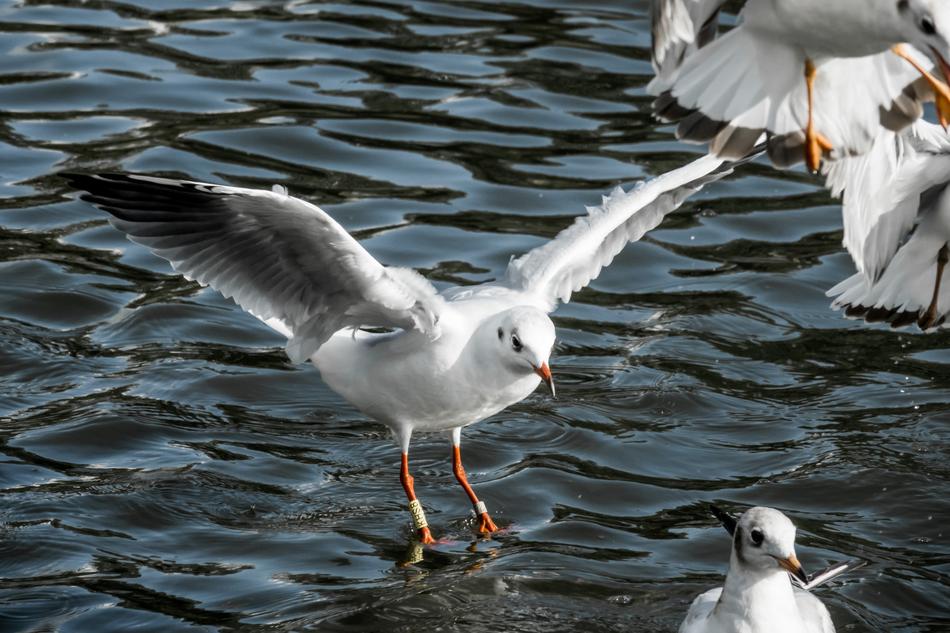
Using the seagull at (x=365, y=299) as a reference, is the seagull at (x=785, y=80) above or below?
above

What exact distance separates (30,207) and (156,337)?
200 cm

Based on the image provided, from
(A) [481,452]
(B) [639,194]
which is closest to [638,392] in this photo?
(A) [481,452]

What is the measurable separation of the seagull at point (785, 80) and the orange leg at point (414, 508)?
6.47ft

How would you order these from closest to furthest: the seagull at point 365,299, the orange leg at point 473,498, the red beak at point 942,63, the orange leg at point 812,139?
1. the red beak at point 942,63
2. the orange leg at point 812,139
3. the seagull at point 365,299
4. the orange leg at point 473,498

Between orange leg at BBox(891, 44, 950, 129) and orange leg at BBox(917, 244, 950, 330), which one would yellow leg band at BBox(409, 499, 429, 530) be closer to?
orange leg at BBox(891, 44, 950, 129)

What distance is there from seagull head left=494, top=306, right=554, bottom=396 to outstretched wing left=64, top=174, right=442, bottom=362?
33 cm

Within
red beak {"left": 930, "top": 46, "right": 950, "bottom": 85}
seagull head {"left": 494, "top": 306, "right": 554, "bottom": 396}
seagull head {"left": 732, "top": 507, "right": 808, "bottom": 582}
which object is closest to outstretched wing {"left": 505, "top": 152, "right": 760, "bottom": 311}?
seagull head {"left": 494, "top": 306, "right": 554, "bottom": 396}

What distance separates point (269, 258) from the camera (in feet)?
24.1

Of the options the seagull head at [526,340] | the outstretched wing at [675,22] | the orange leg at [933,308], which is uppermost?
the outstretched wing at [675,22]

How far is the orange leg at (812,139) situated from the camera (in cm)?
701

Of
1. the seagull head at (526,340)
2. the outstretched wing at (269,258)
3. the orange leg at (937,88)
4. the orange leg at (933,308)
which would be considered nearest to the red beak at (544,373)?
the seagull head at (526,340)

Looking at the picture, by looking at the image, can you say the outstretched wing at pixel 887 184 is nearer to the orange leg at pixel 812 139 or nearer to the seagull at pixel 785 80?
the seagull at pixel 785 80

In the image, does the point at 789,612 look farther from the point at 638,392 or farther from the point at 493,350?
the point at 638,392

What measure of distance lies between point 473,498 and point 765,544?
1.85 metres
